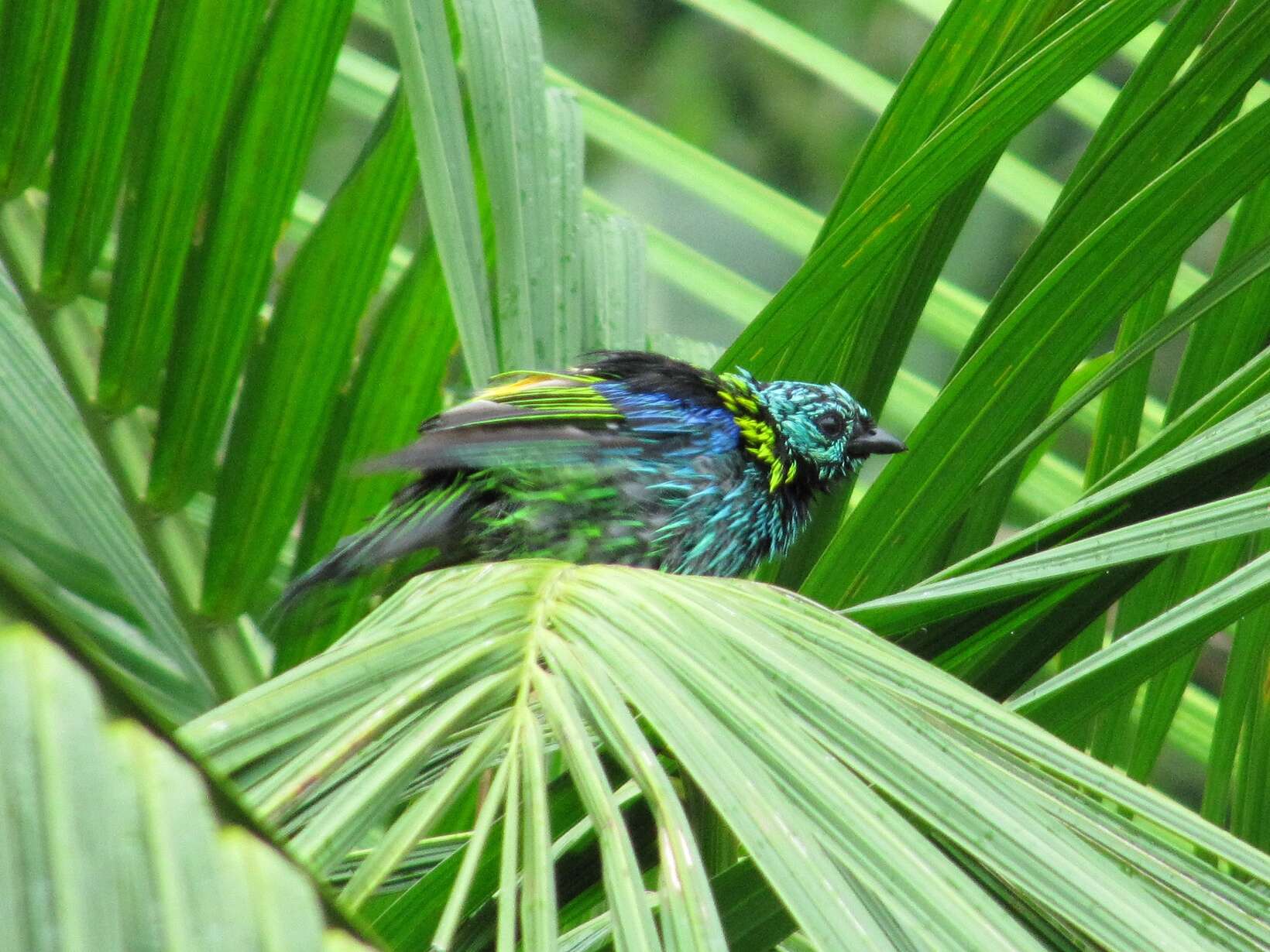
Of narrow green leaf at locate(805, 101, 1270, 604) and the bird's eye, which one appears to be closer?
narrow green leaf at locate(805, 101, 1270, 604)

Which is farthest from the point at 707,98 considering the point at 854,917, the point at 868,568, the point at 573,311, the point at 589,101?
the point at 854,917

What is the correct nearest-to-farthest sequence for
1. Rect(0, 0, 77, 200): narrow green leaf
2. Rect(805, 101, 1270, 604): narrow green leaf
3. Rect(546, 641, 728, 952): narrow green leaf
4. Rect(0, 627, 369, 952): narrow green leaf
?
Rect(0, 627, 369, 952): narrow green leaf
Rect(546, 641, 728, 952): narrow green leaf
Rect(805, 101, 1270, 604): narrow green leaf
Rect(0, 0, 77, 200): narrow green leaf

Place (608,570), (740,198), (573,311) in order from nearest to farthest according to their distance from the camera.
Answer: (608,570) → (573,311) → (740,198)

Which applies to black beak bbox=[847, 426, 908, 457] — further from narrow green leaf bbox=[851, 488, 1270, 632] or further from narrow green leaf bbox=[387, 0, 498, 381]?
narrow green leaf bbox=[851, 488, 1270, 632]

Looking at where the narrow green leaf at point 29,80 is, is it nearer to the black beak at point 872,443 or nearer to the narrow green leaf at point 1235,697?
the black beak at point 872,443

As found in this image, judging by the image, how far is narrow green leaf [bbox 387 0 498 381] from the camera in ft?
5.98

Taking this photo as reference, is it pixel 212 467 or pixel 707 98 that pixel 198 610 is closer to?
pixel 212 467

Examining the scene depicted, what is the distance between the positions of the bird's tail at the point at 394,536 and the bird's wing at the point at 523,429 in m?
0.10

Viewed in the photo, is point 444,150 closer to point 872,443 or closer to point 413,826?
point 413,826

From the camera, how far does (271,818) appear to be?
0.84m

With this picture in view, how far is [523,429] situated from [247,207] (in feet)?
1.77

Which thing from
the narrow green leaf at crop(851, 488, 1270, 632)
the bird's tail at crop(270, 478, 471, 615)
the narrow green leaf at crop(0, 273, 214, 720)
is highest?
the narrow green leaf at crop(851, 488, 1270, 632)

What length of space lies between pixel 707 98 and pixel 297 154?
18.8 ft

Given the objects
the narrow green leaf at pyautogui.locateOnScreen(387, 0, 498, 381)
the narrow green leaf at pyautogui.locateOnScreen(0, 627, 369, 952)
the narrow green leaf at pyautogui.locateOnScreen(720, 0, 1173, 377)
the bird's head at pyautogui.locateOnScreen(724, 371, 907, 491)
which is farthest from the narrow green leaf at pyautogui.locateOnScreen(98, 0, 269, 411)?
the narrow green leaf at pyautogui.locateOnScreen(0, 627, 369, 952)
